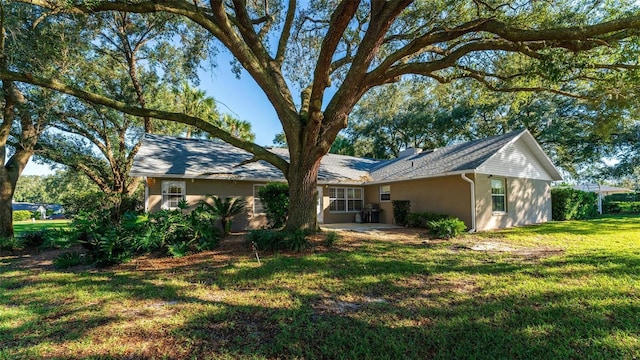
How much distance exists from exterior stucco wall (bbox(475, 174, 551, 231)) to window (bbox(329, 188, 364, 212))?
6403mm

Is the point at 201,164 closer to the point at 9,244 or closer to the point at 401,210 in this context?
the point at 9,244

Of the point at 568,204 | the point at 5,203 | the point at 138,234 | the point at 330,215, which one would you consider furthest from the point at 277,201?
the point at 568,204

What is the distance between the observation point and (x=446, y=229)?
32.3 feet

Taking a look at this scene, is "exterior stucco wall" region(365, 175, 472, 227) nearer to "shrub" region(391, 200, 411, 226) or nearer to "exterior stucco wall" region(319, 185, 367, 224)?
"shrub" region(391, 200, 411, 226)

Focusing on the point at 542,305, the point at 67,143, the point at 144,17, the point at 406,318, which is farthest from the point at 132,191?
the point at 542,305

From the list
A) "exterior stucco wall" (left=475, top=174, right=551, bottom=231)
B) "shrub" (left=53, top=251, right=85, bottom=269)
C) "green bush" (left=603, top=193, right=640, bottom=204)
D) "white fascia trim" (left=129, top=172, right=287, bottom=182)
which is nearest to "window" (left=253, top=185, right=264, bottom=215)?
"white fascia trim" (left=129, top=172, right=287, bottom=182)

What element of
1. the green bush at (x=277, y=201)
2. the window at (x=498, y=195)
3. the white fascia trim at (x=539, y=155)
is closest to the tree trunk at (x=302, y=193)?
the green bush at (x=277, y=201)

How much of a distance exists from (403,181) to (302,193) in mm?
7373

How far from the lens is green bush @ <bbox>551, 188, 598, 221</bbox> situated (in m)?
15.2

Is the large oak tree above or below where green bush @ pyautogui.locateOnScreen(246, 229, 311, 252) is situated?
above

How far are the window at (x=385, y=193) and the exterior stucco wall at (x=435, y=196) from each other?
264 millimetres

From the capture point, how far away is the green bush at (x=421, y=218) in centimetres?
1160

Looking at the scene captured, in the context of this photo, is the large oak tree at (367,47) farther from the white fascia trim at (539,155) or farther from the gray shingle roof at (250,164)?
the gray shingle roof at (250,164)

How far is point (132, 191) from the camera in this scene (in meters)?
16.3
